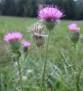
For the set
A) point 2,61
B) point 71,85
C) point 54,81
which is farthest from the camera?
point 2,61

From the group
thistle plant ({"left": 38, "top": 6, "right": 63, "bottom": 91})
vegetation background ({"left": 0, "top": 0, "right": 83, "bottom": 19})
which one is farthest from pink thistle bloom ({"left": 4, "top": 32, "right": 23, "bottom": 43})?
vegetation background ({"left": 0, "top": 0, "right": 83, "bottom": 19})

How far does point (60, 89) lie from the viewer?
7.87 ft

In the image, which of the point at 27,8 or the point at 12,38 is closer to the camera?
the point at 12,38

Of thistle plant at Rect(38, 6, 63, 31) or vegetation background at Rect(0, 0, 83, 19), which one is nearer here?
thistle plant at Rect(38, 6, 63, 31)

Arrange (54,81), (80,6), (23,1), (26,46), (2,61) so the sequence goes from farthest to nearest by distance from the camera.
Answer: (23,1)
(80,6)
(2,61)
(26,46)
(54,81)

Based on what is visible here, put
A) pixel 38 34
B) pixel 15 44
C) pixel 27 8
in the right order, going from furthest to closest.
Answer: pixel 27 8 < pixel 38 34 < pixel 15 44

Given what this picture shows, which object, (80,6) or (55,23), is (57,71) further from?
(80,6)

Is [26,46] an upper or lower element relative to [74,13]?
upper

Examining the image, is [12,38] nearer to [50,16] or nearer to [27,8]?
[50,16]

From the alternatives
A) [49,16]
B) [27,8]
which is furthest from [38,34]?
[27,8]

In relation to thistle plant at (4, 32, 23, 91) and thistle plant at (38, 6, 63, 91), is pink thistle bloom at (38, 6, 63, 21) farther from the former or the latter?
thistle plant at (4, 32, 23, 91)

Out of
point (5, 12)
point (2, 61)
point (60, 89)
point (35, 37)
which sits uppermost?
point (35, 37)

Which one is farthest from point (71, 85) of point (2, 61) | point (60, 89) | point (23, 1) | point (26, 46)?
point (23, 1)

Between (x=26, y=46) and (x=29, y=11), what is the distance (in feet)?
83.0
